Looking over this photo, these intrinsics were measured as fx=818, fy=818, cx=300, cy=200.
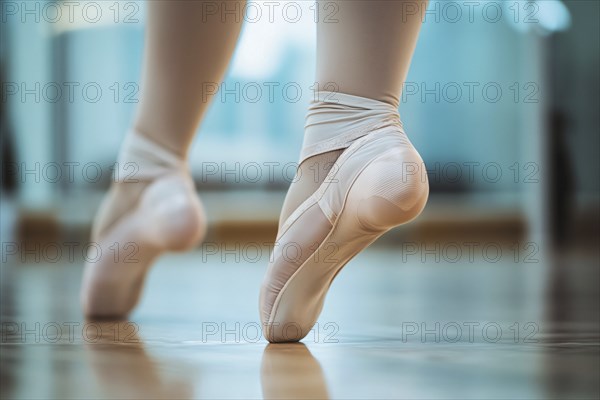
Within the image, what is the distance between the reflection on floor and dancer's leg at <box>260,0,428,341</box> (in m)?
0.05

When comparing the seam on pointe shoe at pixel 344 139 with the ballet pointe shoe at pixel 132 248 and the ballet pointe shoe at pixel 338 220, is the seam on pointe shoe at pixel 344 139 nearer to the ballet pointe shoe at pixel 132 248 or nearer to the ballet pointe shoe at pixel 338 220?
the ballet pointe shoe at pixel 338 220

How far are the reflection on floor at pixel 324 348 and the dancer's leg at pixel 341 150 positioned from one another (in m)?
0.05

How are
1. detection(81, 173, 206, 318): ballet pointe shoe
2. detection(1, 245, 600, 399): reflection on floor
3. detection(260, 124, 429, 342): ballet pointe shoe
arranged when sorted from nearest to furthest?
detection(1, 245, 600, 399): reflection on floor
detection(260, 124, 429, 342): ballet pointe shoe
detection(81, 173, 206, 318): ballet pointe shoe

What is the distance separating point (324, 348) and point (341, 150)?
154 millimetres

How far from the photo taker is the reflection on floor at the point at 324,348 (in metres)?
0.44

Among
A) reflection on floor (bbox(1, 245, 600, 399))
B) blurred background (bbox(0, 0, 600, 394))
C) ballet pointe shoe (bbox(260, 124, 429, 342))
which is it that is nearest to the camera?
reflection on floor (bbox(1, 245, 600, 399))

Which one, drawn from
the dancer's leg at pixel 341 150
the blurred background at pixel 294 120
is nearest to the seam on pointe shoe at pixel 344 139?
the dancer's leg at pixel 341 150

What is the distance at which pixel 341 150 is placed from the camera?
645 mm

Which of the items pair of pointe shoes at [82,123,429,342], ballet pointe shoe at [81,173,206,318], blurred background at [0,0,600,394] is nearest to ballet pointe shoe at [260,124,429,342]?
pair of pointe shoes at [82,123,429,342]

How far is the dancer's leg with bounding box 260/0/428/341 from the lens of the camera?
2.01ft

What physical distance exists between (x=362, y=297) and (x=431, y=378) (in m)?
0.68

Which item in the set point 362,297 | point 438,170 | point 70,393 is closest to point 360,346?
point 70,393

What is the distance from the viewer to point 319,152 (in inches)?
25.7

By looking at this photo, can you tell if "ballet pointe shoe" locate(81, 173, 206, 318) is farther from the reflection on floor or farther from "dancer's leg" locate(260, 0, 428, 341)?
"dancer's leg" locate(260, 0, 428, 341)
